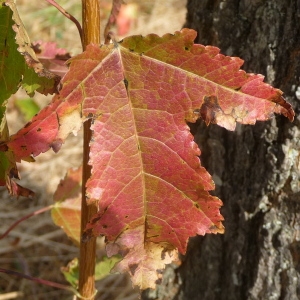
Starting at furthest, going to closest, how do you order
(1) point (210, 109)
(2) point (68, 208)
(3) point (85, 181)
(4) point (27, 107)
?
(4) point (27, 107) → (2) point (68, 208) → (3) point (85, 181) → (1) point (210, 109)

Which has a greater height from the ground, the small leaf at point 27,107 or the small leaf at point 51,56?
the small leaf at point 27,107

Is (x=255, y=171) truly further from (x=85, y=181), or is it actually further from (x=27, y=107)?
(x=27, y=107)

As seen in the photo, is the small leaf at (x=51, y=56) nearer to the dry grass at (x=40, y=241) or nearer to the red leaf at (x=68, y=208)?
the red leaf at (x=68, y=208)

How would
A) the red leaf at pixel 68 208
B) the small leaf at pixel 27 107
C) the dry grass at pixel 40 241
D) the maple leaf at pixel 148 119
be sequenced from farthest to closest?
1. the small leaf at pixel 27 107
2. the dry grass at pixel 40 241
3. the red leaf at pixel 68 208
4. the maple leaf at pixel 148 119

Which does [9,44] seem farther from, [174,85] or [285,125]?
[285,125]

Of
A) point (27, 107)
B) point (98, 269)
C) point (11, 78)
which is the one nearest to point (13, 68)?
point (11, 78)

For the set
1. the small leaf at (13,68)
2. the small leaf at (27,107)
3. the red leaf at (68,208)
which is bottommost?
the red leaf at (68,208)

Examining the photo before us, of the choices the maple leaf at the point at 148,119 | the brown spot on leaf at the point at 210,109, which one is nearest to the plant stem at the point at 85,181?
the maple leaf at the point at 148,119

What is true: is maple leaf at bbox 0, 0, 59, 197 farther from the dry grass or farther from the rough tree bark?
the dry grass
